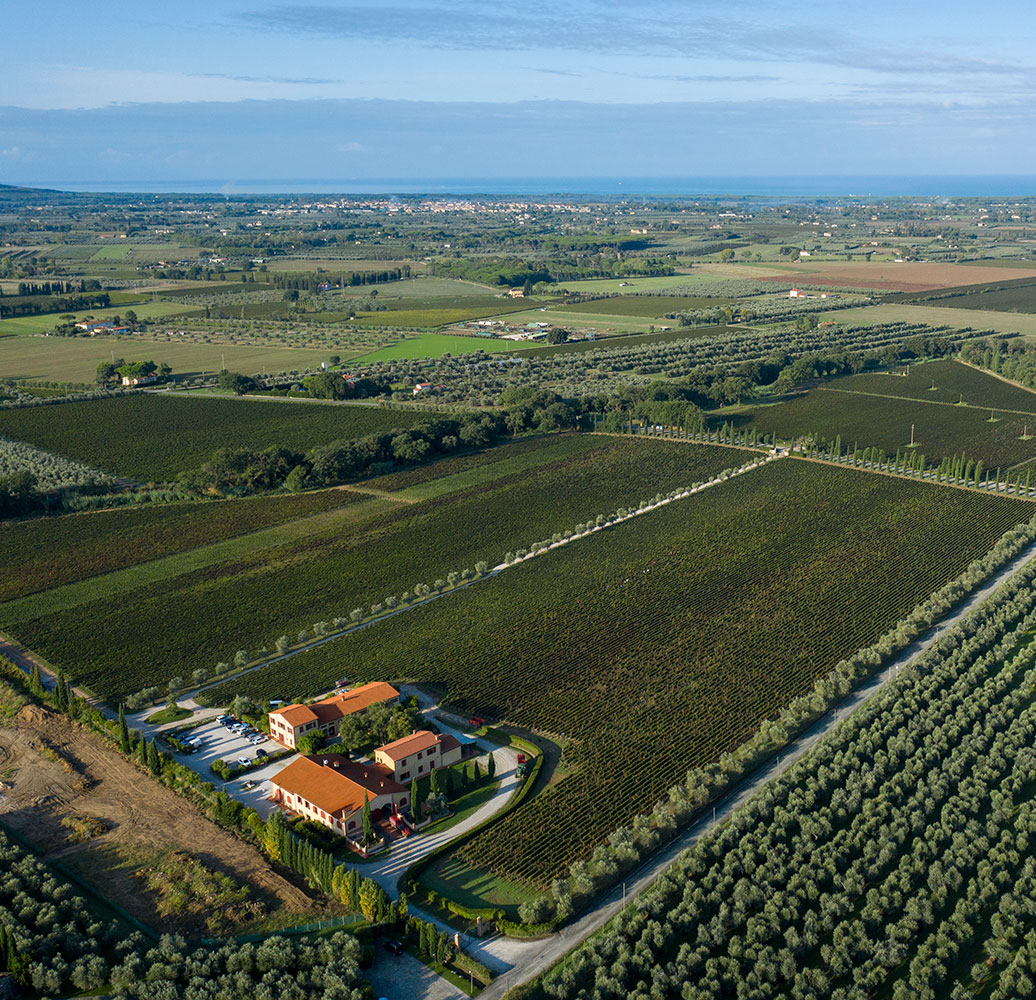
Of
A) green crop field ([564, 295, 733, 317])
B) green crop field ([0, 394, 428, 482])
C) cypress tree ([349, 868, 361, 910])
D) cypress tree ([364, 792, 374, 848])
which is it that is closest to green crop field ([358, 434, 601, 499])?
green crop field ([0, 394, 428, 482])

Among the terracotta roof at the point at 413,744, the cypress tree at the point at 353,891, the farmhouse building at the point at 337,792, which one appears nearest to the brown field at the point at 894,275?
the terracotta roof at the point at 413,744

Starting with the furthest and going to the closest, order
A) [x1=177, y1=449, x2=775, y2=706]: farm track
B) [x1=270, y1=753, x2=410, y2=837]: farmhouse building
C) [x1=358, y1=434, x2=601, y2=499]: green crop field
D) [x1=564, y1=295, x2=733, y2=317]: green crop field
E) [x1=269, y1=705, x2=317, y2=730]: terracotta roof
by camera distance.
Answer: [x1=564, y1=295, x2=733, y2=317]: green crop field < [x1=358, y1=434, x2=601, y2=499]: green crop field < [x1=177, y1=449, x2=775, y2=706]: farm track < [x1=269, y1=705, x2=317, y2=730]: terracotta roof < [x1=270, y1=753, x2=410, y2=837]: farmhouse building

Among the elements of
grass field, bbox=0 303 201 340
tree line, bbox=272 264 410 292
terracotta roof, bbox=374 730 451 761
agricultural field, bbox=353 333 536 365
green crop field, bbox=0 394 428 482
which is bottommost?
terracotta roof, bbox=374 730 451 761

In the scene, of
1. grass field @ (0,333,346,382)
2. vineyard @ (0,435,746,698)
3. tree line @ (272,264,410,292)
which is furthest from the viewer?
tree line @ (272,264,410,292)

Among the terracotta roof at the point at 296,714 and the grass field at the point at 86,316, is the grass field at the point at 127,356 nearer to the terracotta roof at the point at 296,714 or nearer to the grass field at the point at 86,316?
the grass field at the point at 86,316

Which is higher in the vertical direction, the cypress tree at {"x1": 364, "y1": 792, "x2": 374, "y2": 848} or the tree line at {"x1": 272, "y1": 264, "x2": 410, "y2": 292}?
the tree line at {"x1": 272, "y1": 264, "x2": 410, "y2": 292}

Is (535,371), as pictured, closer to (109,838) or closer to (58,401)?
(58,401)

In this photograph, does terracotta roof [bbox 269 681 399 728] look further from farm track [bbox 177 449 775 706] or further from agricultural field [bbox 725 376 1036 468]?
agricultural field [bbox 725 376 1036 468]
